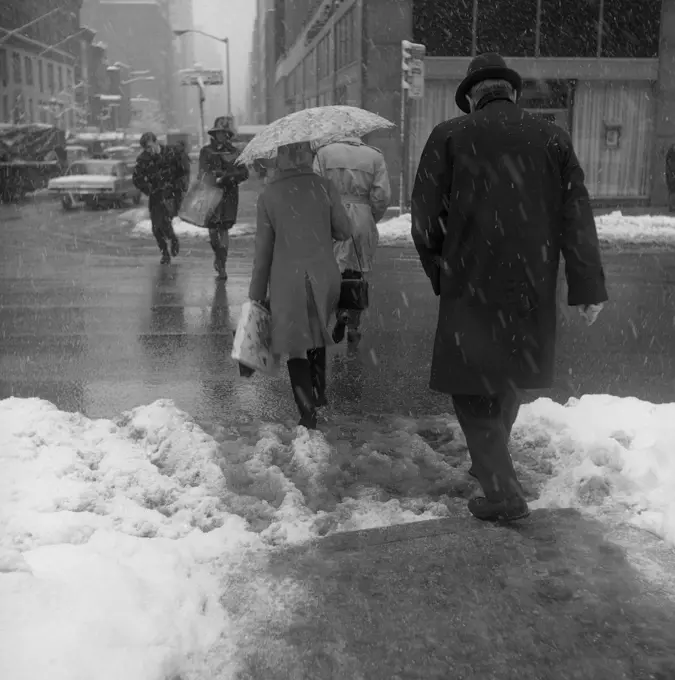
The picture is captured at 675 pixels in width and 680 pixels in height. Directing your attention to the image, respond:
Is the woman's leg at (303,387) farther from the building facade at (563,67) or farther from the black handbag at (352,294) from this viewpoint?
the building facade at (563,67)

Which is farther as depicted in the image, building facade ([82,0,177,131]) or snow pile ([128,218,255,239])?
building facade ([82,0,177,131])

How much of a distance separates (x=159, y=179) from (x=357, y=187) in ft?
21.1

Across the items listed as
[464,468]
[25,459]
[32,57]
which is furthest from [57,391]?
[32,57]

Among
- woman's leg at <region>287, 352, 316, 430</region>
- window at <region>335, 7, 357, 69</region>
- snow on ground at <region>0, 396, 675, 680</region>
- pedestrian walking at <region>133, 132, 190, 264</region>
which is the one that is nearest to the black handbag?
snow on ground at <region>0, 396, 675, 680</region>

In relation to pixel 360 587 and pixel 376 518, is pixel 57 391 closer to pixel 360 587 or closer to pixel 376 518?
pixel 376 518

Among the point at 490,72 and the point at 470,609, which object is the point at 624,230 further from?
the point at 470,609

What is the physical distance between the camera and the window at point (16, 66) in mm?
61719

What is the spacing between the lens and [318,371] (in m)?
5.80

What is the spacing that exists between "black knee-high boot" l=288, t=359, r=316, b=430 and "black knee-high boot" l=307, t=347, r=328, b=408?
233mm

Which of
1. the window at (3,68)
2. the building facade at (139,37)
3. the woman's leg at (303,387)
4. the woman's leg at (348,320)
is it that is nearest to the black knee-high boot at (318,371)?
the woman's leg at (303,387)

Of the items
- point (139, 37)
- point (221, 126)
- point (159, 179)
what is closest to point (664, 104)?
point (159, 179)

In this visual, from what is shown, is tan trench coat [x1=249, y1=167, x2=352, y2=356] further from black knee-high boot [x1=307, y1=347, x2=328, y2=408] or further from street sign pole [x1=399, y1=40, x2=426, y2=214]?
street sign pole [x1=399, y1=40, x2=426, y2=214]

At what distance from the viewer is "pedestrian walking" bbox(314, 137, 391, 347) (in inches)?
275

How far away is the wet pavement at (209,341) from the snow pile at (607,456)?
36.7 inches
